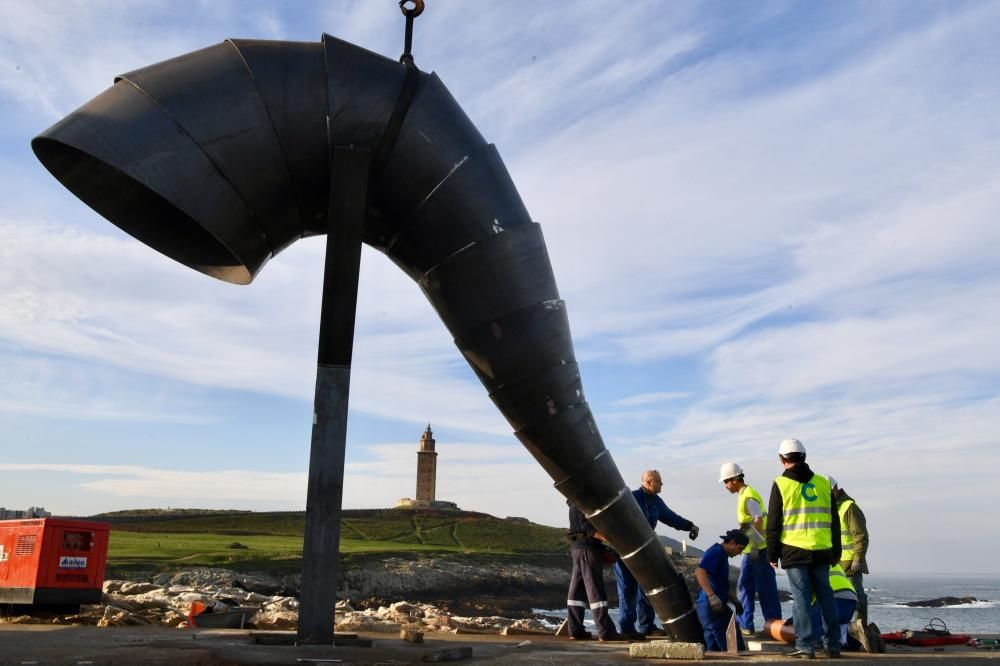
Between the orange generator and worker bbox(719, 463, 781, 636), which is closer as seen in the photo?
worker bbox(719, 463, 781, 636)

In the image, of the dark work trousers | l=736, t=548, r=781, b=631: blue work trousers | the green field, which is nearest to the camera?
the dark work trousers

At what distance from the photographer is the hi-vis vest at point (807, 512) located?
720 centimetres

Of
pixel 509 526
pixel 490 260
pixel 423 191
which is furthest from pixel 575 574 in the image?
pixel 509 526

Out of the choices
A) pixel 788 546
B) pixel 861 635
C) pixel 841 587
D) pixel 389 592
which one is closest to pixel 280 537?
pixel 389 592

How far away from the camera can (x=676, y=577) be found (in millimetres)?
8672

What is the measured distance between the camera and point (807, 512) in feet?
23.8

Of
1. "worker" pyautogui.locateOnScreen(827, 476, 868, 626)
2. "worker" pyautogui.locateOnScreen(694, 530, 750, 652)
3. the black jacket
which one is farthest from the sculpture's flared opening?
"worker" pyautogui.locateOnScreen(827, 476, 868, 626)

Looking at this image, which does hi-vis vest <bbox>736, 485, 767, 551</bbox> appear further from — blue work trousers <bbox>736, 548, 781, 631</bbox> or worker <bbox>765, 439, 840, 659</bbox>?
worker <bbox>765, 439, 840, 659</bbox>

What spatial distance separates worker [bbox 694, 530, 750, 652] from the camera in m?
8.47

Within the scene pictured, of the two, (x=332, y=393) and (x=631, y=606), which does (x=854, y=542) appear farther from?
(x=332, y=393)

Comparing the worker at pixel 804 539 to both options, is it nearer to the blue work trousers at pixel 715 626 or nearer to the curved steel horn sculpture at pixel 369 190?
the blue work trousers at pixel 715 626

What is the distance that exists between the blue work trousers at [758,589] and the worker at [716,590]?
927 mm

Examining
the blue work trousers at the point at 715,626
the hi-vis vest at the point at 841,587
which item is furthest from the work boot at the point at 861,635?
the blue work trousers at the point at 715,626

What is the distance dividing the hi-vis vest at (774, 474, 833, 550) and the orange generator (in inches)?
393
